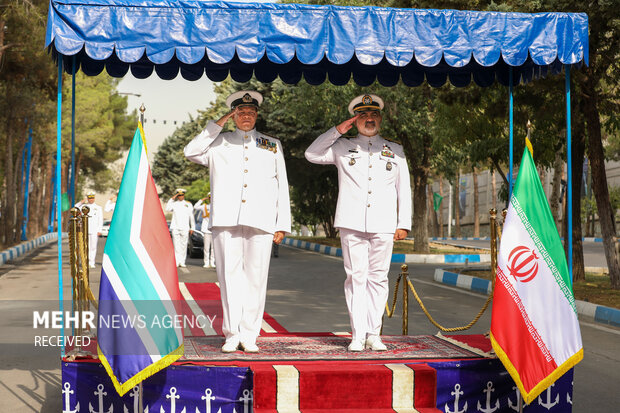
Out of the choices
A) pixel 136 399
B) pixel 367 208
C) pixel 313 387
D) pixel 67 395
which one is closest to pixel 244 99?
pixel 367 208

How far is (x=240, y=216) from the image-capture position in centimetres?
596

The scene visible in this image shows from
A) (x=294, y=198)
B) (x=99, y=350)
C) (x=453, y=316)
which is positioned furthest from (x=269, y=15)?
(x=294, y=198)

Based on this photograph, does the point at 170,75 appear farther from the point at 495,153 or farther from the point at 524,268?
the point at 495,153

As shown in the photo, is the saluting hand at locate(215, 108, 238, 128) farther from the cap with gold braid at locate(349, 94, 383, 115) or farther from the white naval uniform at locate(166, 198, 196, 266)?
the white naval uniform at locate(166, 198, 196, 266)

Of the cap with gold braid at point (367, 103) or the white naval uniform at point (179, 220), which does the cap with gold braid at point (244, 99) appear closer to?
the cap with gold braid at point (367, 103)

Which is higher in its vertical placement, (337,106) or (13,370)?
(337,106)

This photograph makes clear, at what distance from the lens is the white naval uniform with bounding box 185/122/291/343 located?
19.6 ft

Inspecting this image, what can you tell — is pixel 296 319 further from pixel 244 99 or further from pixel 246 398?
pixel 246 398

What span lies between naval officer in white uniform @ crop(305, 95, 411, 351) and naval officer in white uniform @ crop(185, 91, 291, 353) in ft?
1.60

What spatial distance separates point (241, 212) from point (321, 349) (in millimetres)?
1281

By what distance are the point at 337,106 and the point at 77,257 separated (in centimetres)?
1792

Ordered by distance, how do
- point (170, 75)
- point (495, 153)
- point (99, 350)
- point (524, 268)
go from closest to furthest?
point (99, 350), point (524, 268), point (170, 75), point (495, 153)

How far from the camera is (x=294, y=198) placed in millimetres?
36812

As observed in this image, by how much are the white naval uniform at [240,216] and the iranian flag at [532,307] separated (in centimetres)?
188
